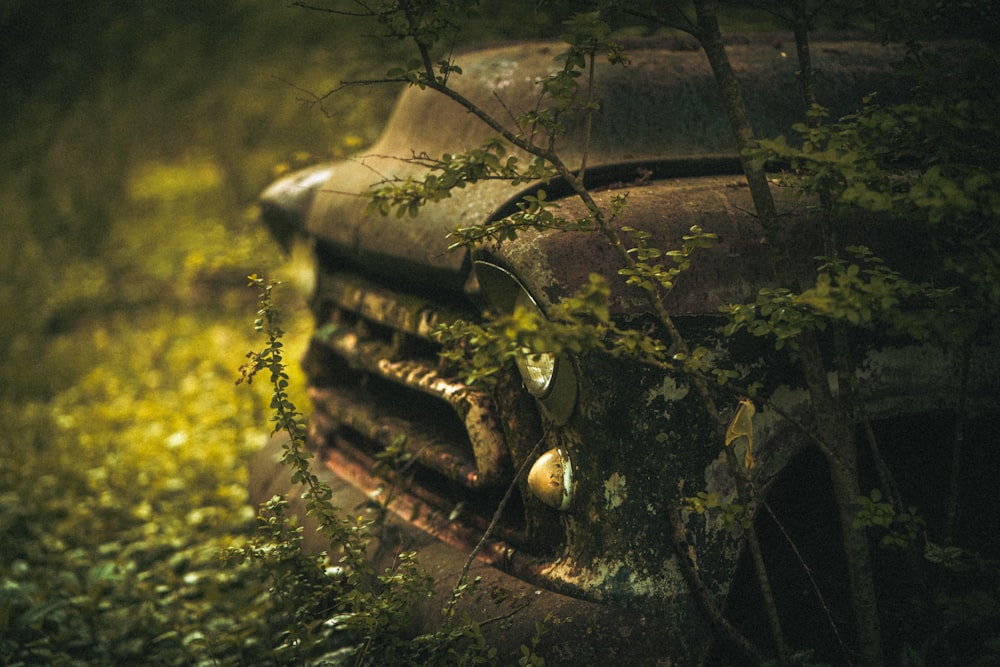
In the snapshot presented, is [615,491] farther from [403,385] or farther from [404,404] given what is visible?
[404,404]

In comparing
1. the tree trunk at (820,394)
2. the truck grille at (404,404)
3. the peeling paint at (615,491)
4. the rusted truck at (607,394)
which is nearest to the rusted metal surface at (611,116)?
the rusted truck at (607,394)

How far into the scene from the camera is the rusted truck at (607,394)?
1564 mm

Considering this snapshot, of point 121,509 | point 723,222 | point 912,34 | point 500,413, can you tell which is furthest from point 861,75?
point 121,509

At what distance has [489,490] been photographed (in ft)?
6.25

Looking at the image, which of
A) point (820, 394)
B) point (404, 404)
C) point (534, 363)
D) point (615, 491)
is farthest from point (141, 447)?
point (820, 394)

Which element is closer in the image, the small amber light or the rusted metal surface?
the small amber light

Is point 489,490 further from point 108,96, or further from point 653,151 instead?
point 108,96

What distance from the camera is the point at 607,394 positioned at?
5.13ft

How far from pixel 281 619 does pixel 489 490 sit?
0.81m

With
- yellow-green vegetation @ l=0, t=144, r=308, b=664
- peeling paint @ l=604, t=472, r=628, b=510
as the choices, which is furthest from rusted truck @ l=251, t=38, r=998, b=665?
yellow-green vegetation @ l=0, t=144, r=308, b=664

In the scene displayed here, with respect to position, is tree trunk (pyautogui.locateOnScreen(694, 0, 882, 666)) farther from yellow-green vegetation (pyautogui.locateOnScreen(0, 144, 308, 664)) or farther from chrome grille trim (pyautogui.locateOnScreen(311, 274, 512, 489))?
yellow-green vegetation (pyautogui.locateOnScreen(0, 144, 308, 664))

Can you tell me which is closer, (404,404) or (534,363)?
(534,363)

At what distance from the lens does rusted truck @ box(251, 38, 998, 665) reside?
61.6 inches

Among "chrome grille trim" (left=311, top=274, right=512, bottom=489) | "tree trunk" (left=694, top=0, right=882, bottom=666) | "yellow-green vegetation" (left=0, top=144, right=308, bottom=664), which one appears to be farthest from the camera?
"yellow-green vegetation" (left=0, top=144, right=308, bottom=664)
